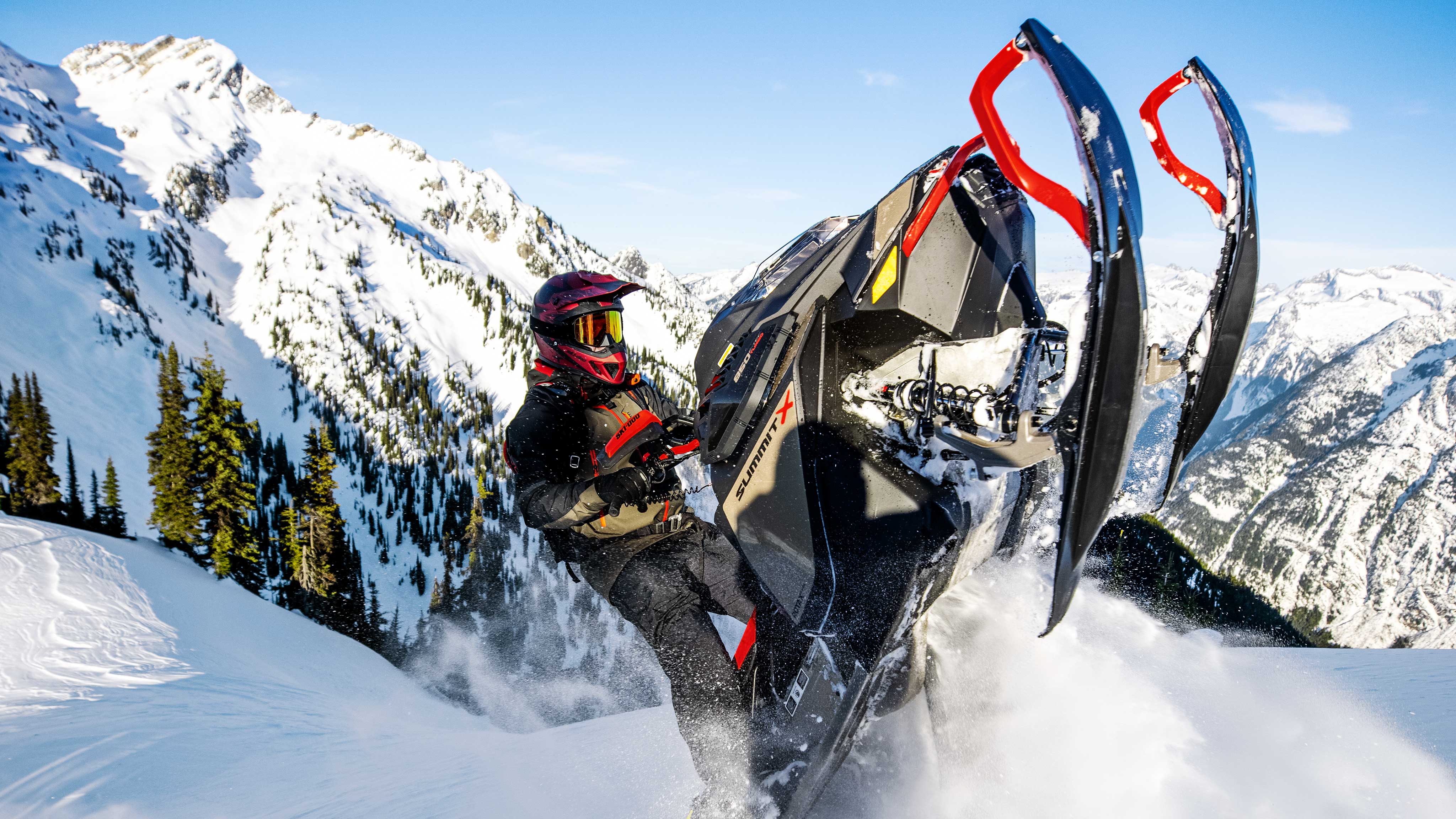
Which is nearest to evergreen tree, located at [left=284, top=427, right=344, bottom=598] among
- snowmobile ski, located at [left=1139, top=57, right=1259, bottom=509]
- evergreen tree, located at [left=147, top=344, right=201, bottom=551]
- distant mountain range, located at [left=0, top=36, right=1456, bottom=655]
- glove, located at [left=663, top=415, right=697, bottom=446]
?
evergreen tree, located at [left=147, top=344, right=201, bottom=551]

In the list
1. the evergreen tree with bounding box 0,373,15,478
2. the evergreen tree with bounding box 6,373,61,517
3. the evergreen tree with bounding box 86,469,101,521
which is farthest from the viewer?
the evergreen tree with bounding box 0,373,15,478

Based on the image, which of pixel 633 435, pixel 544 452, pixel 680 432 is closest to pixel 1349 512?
pixel 680 432

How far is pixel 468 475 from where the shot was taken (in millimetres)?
100188

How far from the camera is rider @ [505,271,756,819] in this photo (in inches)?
173

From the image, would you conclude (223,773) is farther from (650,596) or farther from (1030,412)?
(1030,412)

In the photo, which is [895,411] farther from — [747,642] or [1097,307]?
[747,642]

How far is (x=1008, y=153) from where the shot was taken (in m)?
2.42

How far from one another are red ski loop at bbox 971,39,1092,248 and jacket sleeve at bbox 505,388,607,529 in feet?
10.3

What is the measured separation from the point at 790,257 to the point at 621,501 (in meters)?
1.81

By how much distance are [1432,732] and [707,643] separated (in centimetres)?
428

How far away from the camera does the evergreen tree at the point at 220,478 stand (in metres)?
33.0

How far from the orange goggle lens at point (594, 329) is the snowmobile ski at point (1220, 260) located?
3.54 metres

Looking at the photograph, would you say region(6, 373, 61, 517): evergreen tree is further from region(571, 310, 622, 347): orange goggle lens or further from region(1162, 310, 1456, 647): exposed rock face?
region(1162, 310, 1456, 647): exposed rock face

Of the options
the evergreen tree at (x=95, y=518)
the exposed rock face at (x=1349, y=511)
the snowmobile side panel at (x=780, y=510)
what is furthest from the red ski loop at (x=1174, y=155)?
the exposed rock face at (x=1349, y=511)
